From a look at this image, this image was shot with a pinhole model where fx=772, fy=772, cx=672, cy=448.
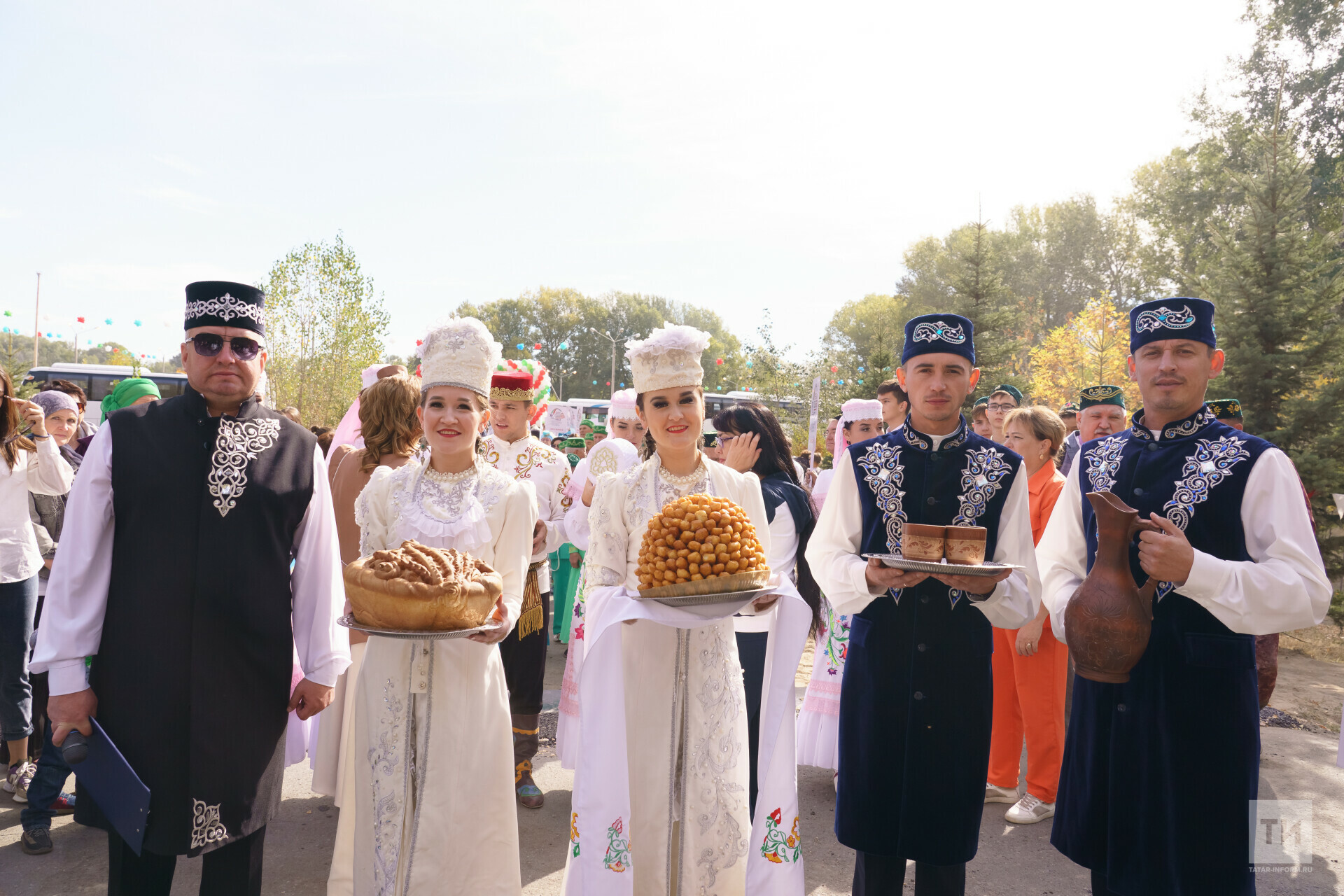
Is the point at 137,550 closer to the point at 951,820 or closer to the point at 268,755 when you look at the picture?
the point at 268,755

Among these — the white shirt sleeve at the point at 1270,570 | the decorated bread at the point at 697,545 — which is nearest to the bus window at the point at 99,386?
the decorated bread at the point at 697,545

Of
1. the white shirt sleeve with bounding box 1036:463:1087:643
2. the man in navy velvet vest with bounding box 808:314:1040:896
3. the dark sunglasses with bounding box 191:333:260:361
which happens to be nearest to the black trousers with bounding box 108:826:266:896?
the dark sunglasses with bounding box 191:333:260:361

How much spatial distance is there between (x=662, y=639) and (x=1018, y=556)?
1433 millimetres

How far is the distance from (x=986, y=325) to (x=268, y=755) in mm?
20218

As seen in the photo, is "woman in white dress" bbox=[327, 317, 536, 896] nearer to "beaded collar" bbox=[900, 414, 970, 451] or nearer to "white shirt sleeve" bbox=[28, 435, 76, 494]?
"beaded collar" bbox=[900, 414, 970, 451]

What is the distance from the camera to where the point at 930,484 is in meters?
3.04

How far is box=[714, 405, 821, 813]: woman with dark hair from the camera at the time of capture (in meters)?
4.06

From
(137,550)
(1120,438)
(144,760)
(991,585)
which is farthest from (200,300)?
(1120,438)

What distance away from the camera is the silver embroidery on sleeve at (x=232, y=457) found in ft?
8.74

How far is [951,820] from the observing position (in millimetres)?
2855

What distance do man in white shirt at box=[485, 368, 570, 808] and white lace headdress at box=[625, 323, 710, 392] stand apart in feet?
4.56

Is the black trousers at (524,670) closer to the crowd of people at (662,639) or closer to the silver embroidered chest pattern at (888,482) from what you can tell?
the crowd of people at (662,639)

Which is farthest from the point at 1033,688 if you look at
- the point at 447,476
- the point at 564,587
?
the point at 564,587

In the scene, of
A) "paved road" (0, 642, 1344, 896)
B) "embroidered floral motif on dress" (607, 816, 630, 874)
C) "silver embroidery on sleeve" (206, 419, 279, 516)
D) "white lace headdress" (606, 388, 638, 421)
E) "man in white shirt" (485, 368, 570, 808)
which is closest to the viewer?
"silver embroidery on sleeve" (206, 419, 279, 516)
